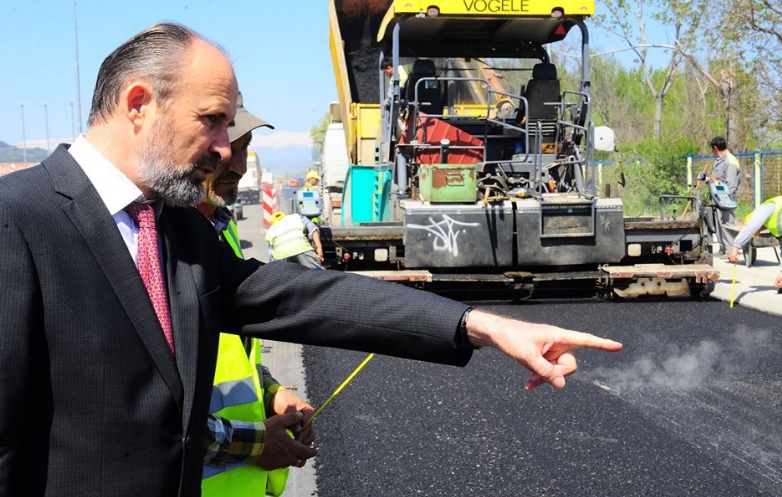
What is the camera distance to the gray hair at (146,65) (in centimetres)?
193

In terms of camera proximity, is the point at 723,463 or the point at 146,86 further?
the point at 723,463

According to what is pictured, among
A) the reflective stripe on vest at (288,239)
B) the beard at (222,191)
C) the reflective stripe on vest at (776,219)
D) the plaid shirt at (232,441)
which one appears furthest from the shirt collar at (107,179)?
the reflective stripe on vest at (776,219)

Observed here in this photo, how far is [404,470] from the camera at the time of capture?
16.6 ft

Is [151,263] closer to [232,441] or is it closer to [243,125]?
[232,441]

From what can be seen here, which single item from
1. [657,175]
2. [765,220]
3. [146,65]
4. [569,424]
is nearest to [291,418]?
[146,65]

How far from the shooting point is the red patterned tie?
1862 mm

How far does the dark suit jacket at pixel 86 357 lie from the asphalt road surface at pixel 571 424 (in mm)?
2980

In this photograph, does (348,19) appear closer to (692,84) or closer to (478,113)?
(478,113)

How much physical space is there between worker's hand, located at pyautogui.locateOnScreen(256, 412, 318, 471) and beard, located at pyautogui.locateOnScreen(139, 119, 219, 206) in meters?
0.86

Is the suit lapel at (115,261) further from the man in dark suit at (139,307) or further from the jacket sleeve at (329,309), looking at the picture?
the jacket sleeve at (329,309)

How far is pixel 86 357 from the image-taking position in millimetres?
1717

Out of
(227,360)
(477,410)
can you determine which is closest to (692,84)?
(477,410)

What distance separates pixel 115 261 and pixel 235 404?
86cm

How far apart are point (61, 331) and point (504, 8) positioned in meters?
9.24
